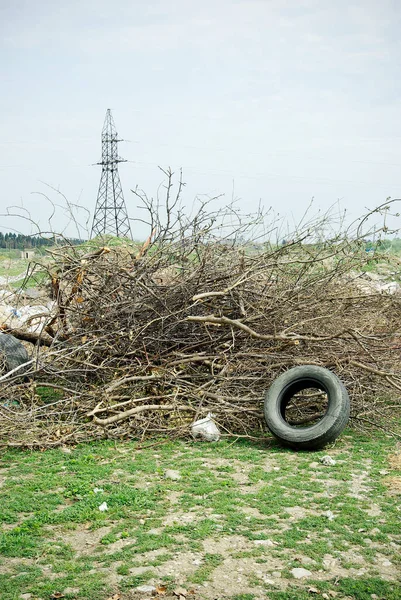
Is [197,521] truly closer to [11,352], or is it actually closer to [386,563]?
[386,563]

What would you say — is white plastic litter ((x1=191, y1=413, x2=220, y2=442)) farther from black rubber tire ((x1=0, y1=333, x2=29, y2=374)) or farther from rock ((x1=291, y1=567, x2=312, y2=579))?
rock ((x1=291, y1=567, x2=312, y2=579))

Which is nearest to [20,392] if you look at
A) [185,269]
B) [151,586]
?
[185,269]

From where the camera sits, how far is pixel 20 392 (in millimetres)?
7762

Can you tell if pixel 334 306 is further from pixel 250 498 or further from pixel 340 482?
pixel 250 498

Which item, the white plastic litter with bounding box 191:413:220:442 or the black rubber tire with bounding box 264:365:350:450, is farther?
the white plastic litter with bounding box 191:413:220:442

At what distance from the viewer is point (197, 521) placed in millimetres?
4758

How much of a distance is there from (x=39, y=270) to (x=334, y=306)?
13.3 feet

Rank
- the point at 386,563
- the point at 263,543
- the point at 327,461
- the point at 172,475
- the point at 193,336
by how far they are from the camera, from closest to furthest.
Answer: the point at 386,563, the point at 263,543, the point at 172,475, the point at 327,461, the point at 193,336

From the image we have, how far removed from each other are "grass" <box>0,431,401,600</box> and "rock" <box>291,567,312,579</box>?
1.3 inches

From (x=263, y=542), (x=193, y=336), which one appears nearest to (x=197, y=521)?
(x=263, y=542)

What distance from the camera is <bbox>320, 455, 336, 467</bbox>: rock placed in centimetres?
618

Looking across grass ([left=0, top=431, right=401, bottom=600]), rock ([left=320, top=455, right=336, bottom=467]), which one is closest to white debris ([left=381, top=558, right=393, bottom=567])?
grass ([left=0, top=431, right=401, bottom=600])

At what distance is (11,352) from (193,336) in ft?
7.94

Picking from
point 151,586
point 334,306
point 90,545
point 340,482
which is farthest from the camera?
point 334,306
